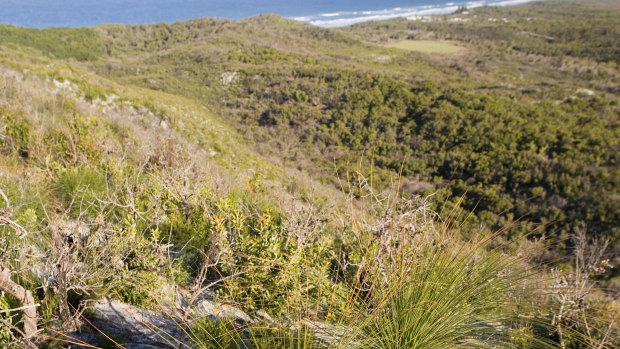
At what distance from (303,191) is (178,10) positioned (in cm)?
5363

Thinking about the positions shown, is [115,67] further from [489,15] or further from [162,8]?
[489,15]

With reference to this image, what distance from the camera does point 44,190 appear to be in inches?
102

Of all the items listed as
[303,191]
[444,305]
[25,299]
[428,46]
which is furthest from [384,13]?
[25,299]

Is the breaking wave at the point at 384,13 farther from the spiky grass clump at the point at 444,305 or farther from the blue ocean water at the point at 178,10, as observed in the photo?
the spiky grass clump at the point at 444,305

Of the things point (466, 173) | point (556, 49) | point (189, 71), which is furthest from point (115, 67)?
point (556, 49)

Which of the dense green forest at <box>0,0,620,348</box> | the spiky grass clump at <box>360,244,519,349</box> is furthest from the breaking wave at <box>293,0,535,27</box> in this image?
the spiky grass clump at <box>360,244,519,349</box>

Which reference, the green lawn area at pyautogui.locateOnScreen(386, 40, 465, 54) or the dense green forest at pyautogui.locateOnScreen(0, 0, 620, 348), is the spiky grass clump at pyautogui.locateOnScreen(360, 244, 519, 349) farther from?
the green lawn area at pyautogui.locateOnScreen(386, 40, 465, 54)

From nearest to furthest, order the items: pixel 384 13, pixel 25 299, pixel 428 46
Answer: pixel 25 299
pixel 428 46
pixel 384 13

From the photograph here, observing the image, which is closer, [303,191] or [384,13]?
[303,191]

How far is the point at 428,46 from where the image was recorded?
56094 mm

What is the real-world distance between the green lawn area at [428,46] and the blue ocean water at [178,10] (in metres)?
10.3

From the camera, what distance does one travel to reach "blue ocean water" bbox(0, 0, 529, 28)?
99.9 ft

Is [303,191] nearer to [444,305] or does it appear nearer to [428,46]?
[444,305]

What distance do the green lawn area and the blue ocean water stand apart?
1027cm
